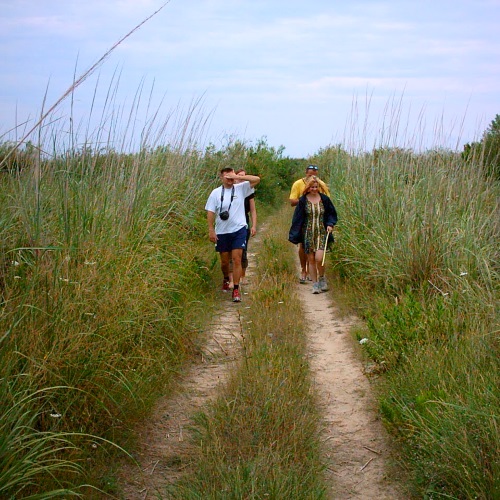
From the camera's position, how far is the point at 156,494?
403 centimetres

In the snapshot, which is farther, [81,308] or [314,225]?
[314,225]

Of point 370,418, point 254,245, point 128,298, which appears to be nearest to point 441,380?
point 370,418

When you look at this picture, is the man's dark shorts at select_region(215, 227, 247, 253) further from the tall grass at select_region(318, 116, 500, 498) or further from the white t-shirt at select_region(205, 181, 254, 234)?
the tall grass at select_region(318, 116, 500, 498)

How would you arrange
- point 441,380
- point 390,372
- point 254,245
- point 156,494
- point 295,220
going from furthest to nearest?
point 254,245 → point 295,220 → point 390,372 → point 441,380 → point 156,494

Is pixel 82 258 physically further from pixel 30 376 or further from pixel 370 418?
pixel 370 418

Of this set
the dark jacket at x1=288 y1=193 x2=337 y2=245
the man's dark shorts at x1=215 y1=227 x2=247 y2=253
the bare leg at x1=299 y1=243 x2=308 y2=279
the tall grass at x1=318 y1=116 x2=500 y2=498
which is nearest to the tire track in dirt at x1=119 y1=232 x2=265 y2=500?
the tall grass at x1=318 y1=116 x2=500 y2=498

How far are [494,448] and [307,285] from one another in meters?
7.12

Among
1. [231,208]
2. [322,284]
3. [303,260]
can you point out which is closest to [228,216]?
[231,208]

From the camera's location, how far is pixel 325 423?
5207mm

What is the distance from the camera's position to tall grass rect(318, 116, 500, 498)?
3.89m

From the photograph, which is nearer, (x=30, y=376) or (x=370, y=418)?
(x=30, y=376)

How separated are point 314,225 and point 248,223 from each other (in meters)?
0.96

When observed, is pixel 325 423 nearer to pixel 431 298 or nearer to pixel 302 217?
pixel 431 298

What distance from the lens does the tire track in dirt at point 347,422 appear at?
431 centimetres
